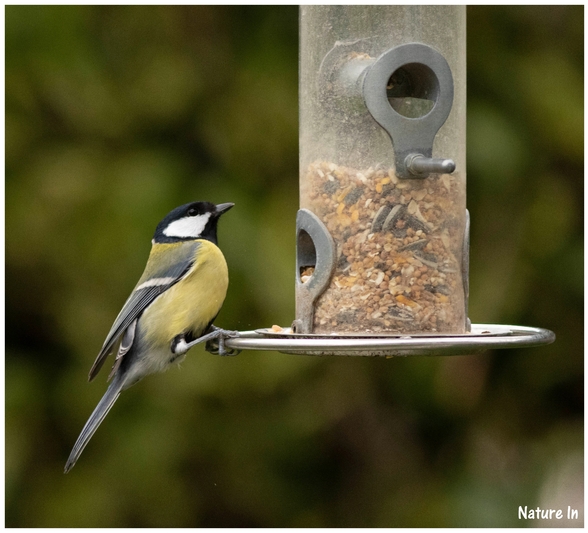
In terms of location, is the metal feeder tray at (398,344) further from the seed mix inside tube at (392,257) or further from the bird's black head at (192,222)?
the bird's black head at (192,222)

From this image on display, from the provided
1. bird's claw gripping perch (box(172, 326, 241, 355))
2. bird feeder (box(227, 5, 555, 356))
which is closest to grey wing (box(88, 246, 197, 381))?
bird's claw gripping perch (box(172, 326, 241, 355))

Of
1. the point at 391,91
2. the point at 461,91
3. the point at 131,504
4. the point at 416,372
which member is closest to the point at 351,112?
the point at 391,91

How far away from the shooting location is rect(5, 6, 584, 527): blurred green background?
427 cm

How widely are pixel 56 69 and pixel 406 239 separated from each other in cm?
217

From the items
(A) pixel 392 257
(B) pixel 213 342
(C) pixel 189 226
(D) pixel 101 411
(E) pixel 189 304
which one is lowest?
(D) pixel 101 411

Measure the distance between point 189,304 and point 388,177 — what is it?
37.0 inches

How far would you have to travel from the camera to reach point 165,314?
11.4 feet

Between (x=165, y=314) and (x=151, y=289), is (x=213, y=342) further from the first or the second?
(x=151, y=289)

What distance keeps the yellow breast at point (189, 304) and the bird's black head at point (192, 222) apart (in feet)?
0.79

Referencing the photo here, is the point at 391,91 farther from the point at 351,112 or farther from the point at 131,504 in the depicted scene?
the point at 131,504

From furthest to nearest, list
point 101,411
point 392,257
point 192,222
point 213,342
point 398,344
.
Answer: point 192,222 → point 101,411 → point 213,342 → point 392,257 → point 398,344

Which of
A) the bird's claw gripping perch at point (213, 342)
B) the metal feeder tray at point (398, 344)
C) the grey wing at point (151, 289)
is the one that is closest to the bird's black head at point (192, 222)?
the grey wing at point (151, 289)

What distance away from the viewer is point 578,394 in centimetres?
448

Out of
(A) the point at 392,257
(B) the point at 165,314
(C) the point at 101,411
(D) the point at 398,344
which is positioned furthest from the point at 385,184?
(C) the point at 101,411
